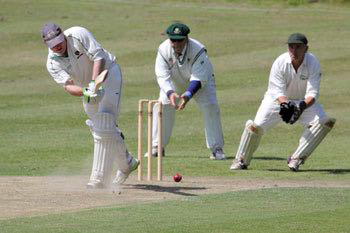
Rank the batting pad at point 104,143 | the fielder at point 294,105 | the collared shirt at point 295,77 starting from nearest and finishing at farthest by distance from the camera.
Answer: the batting pad at point 104,143
the fielder at point 294,105
the collared shirt at point 295,77

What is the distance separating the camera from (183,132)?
1794 cm

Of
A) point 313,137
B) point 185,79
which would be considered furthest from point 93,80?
point 185,79

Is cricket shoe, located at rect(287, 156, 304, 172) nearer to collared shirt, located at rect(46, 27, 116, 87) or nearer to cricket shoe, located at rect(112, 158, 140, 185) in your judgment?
cricket shoe, located at rect(112, 158, 140, 185)

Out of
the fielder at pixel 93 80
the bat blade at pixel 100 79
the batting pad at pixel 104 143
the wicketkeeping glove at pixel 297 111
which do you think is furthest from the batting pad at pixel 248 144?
the bat blade at pixel 100 79

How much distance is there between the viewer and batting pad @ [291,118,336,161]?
1439cm

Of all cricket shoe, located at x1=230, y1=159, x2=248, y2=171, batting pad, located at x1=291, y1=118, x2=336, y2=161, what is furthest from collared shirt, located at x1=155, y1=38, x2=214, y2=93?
batting pad, located at x1=291, y1=118, x2=336, y2=161

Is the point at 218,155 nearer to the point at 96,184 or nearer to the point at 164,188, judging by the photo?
the point at 164,188

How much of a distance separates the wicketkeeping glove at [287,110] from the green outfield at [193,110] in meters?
0.70

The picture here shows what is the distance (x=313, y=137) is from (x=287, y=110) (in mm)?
650

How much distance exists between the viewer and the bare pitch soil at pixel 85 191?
11086mm

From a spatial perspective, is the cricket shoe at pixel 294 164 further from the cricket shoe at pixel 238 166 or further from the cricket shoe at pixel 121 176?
the cricket shoe at pixel 121 176

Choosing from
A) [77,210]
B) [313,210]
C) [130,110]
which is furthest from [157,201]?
[130,110]

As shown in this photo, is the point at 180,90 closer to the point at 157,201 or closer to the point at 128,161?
the point at 128,161

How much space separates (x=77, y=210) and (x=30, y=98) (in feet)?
33.8
